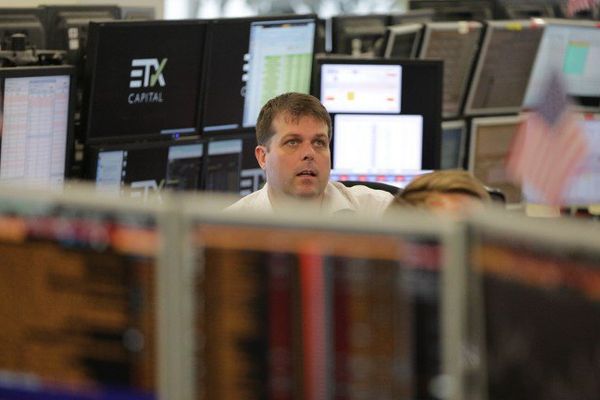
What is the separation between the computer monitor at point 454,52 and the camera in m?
6.14

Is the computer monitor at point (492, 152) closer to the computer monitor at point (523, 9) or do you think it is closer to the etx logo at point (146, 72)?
the computer monitor at point (523, 9)

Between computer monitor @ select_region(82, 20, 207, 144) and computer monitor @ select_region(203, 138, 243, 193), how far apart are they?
0.39 feet

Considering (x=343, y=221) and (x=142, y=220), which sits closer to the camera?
(x=343, y=221)

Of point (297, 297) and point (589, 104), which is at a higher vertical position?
point (589, 104)

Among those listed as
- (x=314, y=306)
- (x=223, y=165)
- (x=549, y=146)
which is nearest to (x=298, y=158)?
(x=223, y=165)

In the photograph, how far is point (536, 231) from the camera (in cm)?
149

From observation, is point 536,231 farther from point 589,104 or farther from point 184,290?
point 589,104

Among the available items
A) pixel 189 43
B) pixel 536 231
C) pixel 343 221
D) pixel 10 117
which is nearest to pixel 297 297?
pixel 343 221

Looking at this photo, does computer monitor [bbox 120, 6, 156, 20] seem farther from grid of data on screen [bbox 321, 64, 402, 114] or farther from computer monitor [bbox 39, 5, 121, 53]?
grid of data on screen [bbox 321, 64, 402, 114]

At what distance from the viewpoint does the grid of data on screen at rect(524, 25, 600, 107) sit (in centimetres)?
660

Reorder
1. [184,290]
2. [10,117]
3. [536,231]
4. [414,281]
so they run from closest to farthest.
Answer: [536,231] < [414,281] < [184,290] < [10,117]

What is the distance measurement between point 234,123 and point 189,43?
417 mm

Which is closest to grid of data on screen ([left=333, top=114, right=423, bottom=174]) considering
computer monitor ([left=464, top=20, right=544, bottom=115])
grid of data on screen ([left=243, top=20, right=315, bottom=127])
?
grid of data on screen ([left=243, top=20, right=315, bottom=127])

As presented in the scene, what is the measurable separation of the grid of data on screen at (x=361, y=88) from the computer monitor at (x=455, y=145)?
1.25m
